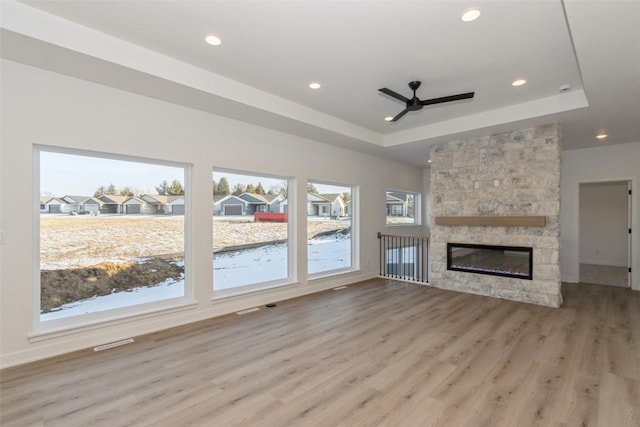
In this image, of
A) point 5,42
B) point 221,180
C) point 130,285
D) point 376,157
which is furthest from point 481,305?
point 5,42

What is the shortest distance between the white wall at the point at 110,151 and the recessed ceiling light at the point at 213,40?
123 cm

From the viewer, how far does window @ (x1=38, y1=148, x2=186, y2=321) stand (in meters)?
3.16

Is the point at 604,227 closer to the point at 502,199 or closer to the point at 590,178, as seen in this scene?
the point at 590,178

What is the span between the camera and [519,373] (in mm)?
2676

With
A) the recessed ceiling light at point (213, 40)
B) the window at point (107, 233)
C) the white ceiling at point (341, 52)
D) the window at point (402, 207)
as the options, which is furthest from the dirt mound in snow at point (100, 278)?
the window at point (402, 207)

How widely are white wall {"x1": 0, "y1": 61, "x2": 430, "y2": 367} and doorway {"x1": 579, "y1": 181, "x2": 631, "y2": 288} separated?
7572mm

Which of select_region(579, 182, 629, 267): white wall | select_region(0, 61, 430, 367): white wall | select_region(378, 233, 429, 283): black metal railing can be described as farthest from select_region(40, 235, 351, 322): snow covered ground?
select_region(579, 182, 629, 267): white wall

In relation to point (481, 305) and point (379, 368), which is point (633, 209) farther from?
point (379, 368)

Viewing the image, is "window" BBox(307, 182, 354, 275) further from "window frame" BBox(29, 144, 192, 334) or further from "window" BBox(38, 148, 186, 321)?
"window" BBox(38, 148, 186, 321)

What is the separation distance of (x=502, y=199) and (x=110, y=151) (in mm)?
5695

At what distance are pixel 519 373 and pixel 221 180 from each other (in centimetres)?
412

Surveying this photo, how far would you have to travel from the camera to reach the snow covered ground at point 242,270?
3.37m

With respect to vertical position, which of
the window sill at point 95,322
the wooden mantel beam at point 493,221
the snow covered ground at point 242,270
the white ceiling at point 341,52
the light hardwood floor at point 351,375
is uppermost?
the white ceiling at point 341,52

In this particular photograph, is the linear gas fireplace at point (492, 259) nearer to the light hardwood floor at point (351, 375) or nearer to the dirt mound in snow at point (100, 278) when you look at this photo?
the light hardwood floor at point (351, 375)
